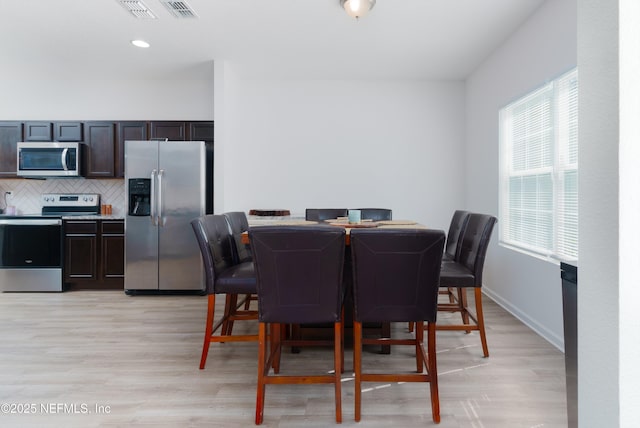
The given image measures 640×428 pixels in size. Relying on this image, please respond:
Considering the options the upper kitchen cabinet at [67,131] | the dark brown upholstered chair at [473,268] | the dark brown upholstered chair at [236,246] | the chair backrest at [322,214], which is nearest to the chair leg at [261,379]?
the dark brown upholstered chair at [236,246]

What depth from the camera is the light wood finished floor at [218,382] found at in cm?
180

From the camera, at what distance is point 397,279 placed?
1.72 metres

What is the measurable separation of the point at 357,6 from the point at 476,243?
201 centimetres

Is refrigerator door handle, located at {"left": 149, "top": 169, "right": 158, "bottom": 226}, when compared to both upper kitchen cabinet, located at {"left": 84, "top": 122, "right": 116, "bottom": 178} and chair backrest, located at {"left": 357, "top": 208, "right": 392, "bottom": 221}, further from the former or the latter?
chair backrest, located at {"left": 357, "top": 208, "right": 392, "bottom": 221}

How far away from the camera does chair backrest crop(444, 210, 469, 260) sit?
286 cm

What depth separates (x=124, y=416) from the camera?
1817mm

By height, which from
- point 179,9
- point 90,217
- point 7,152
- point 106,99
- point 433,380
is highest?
point 179,9

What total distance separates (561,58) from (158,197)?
4.04 m

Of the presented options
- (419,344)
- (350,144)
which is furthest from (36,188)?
(419,344)

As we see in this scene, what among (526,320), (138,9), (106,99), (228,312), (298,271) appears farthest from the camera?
(106,99)

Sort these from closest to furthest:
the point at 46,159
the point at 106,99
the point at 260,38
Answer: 1. the point at 260,38
2. the point at 46,159
3. the point at 106,99

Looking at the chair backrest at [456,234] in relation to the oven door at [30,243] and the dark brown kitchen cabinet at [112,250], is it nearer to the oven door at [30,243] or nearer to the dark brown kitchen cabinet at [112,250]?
the dark brown kitchen cabinet at [112,250]

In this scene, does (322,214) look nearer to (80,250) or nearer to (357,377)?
(357,377)

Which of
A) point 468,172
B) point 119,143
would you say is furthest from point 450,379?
point 119,143
